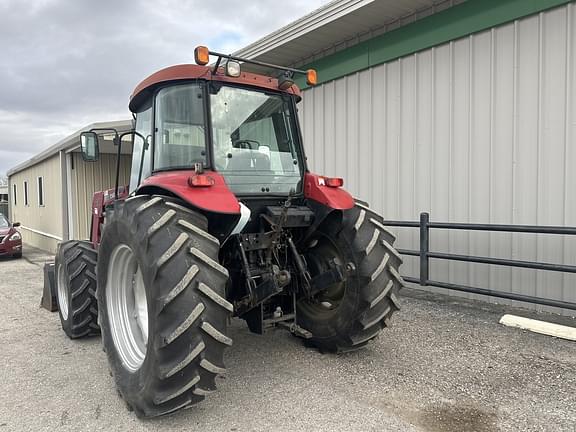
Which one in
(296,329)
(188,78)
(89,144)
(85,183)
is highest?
(188,78)

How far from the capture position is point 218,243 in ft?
9.39

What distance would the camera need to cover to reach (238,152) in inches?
140

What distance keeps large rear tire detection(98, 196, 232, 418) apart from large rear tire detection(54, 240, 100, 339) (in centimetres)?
176

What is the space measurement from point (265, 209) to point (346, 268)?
83cm

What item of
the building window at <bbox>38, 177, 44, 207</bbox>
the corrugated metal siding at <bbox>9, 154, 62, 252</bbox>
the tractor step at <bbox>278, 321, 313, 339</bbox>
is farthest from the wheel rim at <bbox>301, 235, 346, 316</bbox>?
the building window at <bbox>38, 177, 44, 207</bbox>

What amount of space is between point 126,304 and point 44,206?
1429cm

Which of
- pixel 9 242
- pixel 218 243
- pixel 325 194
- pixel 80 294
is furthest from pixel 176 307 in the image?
pixel 9 242

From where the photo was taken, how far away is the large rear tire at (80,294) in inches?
178

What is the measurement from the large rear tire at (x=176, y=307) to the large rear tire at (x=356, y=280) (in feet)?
4.18

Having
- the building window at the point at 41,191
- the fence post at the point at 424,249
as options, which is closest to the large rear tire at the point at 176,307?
the fence post at the point at 424,249

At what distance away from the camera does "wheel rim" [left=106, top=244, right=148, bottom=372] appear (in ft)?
11.1

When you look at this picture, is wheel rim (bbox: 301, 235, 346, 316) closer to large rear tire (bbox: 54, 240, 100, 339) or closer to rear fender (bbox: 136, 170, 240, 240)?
rear fender (bbox: 136, 170, 240, 240)

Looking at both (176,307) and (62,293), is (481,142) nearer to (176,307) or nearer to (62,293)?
(176,307)

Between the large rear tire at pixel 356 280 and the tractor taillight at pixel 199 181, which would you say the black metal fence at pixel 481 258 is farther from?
the tractor taillight at pixel 199 181
